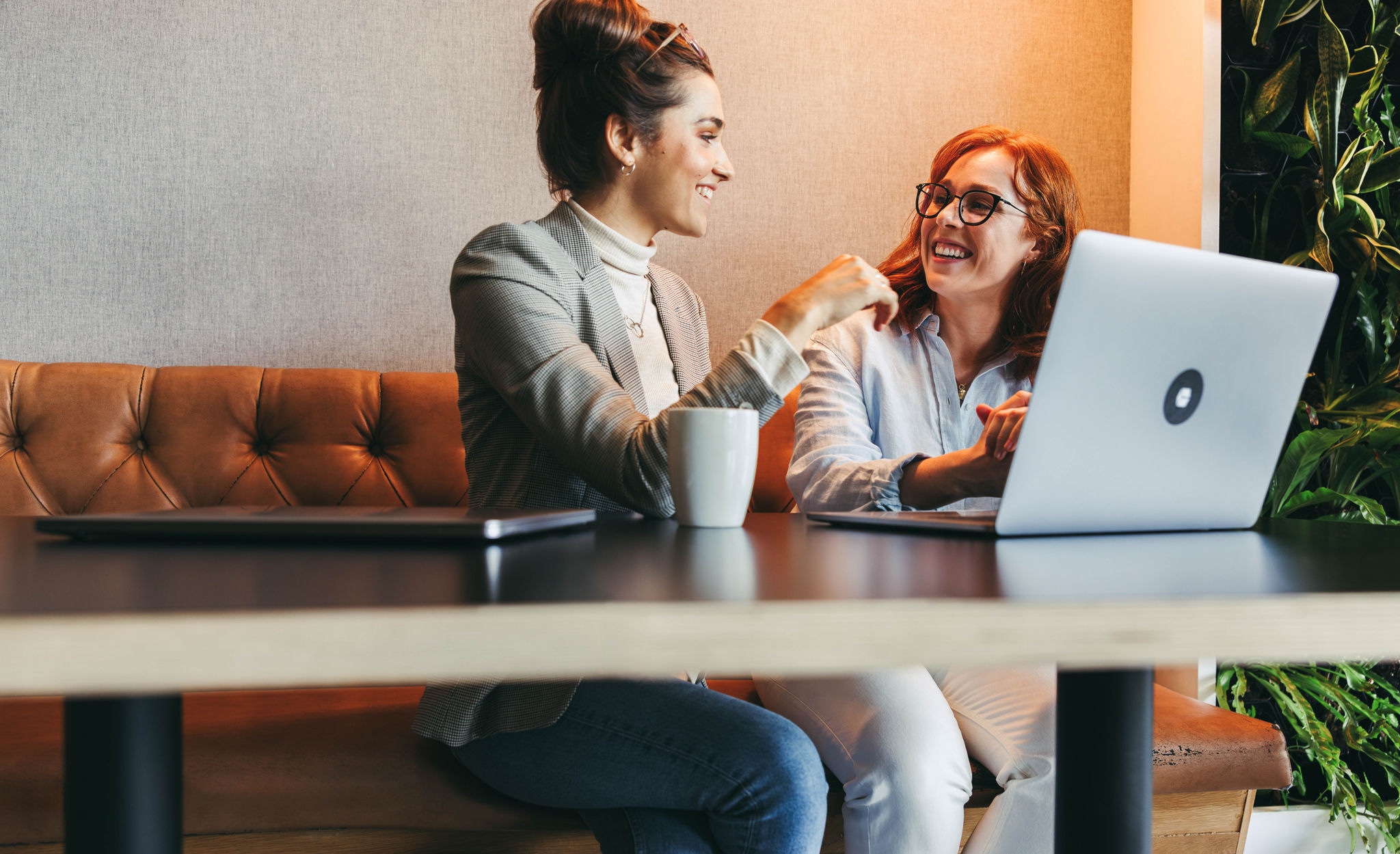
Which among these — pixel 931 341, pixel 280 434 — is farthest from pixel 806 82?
pixel 280 434

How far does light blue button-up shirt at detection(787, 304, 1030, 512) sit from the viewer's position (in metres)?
1.34

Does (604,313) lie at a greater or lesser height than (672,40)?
lesser

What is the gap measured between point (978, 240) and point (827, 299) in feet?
2.31

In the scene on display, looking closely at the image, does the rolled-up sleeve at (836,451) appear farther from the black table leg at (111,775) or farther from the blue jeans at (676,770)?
the black table leg at (111,775)

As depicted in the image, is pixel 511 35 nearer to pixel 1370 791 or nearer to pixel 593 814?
pixel 593 814

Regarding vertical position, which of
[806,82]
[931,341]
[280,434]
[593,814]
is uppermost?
[806,82]

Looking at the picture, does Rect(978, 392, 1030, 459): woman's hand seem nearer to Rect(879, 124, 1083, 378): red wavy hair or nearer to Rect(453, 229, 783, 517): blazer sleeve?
Rect(453, 229, 783, 517): blazer sleeve

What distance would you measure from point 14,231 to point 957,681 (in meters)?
1.76

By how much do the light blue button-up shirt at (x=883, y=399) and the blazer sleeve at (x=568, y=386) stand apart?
43 cm

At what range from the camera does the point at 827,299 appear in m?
0.93

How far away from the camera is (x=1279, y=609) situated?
0.37 meters

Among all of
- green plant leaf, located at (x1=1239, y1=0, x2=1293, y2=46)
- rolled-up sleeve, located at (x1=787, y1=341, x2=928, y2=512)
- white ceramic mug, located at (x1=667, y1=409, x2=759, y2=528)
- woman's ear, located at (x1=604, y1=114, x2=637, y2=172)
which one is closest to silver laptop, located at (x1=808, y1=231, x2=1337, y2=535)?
white ceramic mug, located at (x1=667, y1=409, x2=759, y2=528)

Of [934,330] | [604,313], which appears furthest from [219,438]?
[934,330]

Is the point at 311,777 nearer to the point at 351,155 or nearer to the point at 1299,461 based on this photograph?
the point at 351,155
